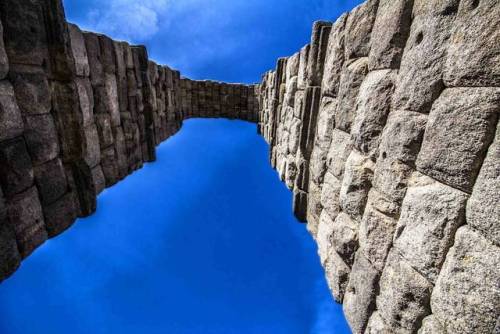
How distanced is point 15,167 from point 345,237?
2.38 m

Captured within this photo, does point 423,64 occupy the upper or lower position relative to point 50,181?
upper

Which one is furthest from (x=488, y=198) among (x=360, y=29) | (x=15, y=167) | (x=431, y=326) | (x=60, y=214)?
(x=60, y=214)

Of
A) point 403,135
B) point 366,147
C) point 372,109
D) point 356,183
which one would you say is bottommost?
point 356,183

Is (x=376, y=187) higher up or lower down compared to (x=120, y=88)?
lower down

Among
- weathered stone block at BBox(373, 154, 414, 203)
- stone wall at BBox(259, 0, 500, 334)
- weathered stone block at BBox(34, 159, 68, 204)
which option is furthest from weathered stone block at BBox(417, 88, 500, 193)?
weathered stone block at BBox(34, 159, 68, 204)

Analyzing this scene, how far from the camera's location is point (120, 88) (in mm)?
3426

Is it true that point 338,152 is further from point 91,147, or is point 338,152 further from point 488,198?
point 91,147

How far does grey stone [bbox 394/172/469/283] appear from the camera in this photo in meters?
1.13

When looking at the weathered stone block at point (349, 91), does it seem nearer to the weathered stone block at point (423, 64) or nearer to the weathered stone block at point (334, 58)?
the weathered stone block at point (334, 58)

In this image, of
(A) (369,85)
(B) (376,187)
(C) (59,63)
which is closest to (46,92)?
(C) (59,63)

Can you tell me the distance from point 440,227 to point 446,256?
0.12 metres

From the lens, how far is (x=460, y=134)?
109 centimetres

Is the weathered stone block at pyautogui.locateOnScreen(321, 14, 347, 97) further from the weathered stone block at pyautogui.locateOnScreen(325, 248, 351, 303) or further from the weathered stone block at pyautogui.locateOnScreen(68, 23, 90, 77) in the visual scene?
the weathered stone block at pyautogui.locateOnScreen(68, 23, 90, 77)

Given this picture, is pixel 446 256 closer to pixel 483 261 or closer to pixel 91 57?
pixel 483 261
